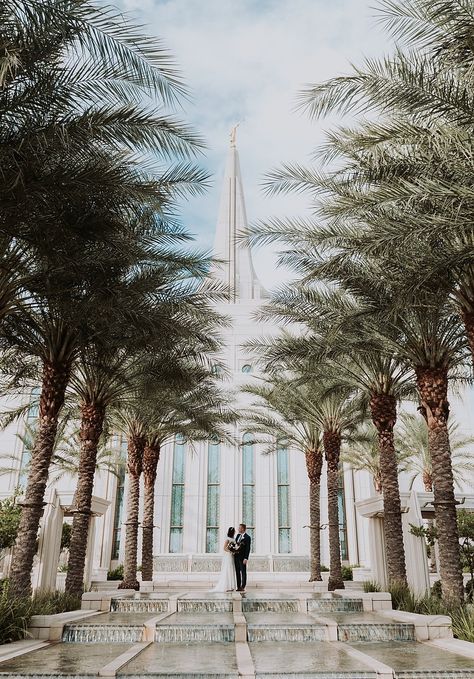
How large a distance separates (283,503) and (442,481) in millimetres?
23076

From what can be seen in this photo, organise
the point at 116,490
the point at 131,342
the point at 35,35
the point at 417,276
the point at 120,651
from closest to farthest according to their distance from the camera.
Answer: the point at 35,35
the point at 120,651
the point at 417,276
the point at 131,342
the point at 116,490

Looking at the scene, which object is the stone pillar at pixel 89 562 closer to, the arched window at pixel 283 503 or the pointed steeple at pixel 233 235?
the arched window at pixel 283 503

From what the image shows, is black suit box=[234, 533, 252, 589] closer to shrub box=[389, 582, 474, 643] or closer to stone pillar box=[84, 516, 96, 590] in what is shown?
shrub box=[389, 582, 474, 643]

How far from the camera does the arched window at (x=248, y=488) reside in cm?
3316

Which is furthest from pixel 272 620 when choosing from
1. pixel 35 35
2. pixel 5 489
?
pixel 5 489

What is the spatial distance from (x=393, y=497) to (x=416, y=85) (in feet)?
32.2

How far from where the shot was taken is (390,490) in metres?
14.5

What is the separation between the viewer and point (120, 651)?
26.0 feet

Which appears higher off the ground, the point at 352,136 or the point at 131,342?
the point at 352,136

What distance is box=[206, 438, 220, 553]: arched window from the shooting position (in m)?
32.9

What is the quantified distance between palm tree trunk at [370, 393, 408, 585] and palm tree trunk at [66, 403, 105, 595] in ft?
23.9

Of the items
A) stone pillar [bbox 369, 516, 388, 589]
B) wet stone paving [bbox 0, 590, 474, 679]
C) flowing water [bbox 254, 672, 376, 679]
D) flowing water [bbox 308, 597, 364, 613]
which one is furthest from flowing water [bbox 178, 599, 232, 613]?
flowing water [bbox 254, 672, 376, 679]

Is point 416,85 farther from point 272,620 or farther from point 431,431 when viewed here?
point 272,620

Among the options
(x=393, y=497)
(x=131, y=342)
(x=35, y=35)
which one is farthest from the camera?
(x=393, y=497)
